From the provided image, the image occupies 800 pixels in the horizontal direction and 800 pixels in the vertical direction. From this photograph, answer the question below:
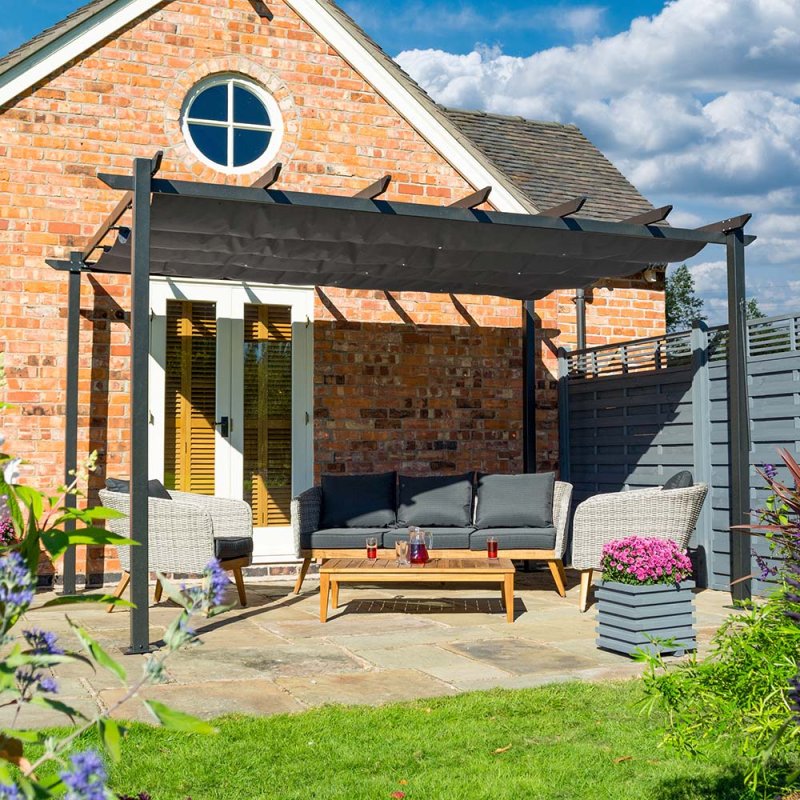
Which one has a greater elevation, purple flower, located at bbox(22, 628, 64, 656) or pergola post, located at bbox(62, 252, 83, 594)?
pergola post, located at bbox(62, 252, 83, 594)

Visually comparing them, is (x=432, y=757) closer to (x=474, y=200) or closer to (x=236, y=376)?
(x=474, y=200)

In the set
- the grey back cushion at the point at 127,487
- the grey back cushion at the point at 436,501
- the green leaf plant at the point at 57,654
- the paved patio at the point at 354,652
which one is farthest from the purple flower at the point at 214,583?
the grey back cushion at the point at 436,501

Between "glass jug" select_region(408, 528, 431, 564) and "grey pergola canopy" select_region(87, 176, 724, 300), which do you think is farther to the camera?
"glass jug" select_region(408, 528, 431, 564)

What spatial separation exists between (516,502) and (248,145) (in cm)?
417

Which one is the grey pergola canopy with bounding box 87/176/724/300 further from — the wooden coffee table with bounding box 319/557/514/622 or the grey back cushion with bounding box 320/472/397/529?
the wooden coffee table with bounding box 319/557/514/622

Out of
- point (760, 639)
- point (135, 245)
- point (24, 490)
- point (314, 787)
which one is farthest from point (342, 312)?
point (24, 490)

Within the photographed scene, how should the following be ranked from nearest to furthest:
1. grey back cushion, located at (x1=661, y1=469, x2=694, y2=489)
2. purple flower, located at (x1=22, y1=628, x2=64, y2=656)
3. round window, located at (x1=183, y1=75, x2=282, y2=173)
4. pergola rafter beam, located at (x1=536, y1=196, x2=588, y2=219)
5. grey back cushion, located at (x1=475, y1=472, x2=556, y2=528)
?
purple flower, located at (x1=22, y1=628, x2=64, y2=656) → pergola rafter beam, located at (x1=536, y1=196, x2=588, y2=219) → grey back cushion, located at (x1=661, y1=469, x2=694, y2=489) → grey back cushion, located at (x1=475, y1=472, x2=556, y2=528) → round window, located at (x1=183, y1=75, x2=282, y2=173)

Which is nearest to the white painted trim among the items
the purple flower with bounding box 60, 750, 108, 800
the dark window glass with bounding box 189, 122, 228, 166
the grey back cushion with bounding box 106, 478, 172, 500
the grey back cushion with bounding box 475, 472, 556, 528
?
the dark window glass with bounding box 189, 122, 228, 166

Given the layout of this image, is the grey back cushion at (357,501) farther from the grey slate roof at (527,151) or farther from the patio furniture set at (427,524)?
the grey slate roof at (527,151)

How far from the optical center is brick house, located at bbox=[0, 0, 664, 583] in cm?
822

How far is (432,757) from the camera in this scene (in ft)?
11.7

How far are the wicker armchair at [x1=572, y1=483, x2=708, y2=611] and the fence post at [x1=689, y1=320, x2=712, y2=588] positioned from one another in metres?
0.77

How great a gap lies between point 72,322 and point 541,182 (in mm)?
5691

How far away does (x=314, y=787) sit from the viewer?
320cm
